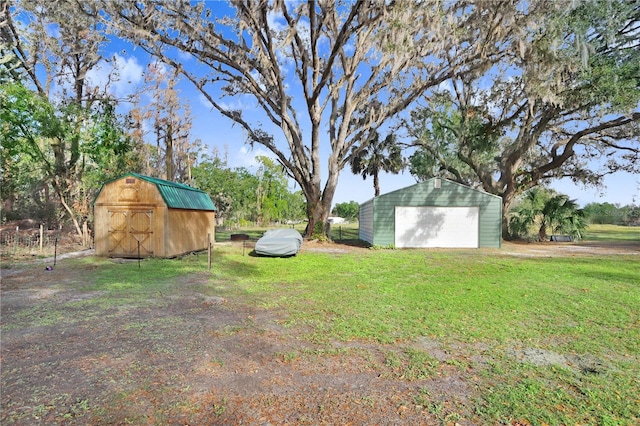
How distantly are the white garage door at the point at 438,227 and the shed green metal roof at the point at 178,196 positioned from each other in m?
9.68

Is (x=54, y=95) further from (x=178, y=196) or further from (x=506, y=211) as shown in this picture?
(x=506, y=211)

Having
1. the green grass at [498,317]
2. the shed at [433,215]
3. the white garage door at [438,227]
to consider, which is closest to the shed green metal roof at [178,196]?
the green grass at [498,317]

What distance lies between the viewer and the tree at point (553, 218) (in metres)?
21.0

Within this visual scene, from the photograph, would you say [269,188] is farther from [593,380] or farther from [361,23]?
[593,380]

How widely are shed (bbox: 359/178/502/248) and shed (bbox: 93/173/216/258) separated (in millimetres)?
9940

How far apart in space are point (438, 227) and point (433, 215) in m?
0.67

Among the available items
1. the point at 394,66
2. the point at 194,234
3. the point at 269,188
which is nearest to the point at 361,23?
the point at 394,66

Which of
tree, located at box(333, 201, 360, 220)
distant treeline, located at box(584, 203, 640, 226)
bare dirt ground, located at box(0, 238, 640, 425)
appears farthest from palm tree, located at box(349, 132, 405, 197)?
Result: tree, located at box(333, 201, 360, 220)

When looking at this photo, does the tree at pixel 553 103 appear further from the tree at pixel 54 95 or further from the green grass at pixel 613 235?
the tree at pixel 54 95

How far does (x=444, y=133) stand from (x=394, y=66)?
14.8m

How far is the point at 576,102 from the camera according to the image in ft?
52.7

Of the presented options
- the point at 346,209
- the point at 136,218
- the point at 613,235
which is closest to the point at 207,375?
the point at 136,218

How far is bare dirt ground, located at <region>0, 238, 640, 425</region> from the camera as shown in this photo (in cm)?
275

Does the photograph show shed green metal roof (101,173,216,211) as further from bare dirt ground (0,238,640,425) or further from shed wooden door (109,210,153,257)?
bare dirt ground (0,238,640,425)
